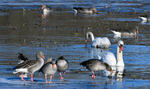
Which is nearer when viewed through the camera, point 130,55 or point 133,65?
point 133,65

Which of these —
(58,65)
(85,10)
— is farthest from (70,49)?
(85,10)

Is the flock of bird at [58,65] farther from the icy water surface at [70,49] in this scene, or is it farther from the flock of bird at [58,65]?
the icy water surface at [70,49]

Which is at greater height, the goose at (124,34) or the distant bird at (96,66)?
the goose at (124,34)

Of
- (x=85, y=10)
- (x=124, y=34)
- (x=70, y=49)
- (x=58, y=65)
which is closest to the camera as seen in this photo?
(x=58, y=65)

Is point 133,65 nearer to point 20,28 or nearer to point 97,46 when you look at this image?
point 97,46

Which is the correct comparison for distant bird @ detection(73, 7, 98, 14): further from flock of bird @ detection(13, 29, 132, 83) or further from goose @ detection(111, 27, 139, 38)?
flock of bird @ detection(13, 29, 132, 83)

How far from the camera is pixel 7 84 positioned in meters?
13.6

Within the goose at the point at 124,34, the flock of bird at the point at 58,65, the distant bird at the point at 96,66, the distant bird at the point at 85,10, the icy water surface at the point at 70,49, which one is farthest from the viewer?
the distant bird at the point at 85,10

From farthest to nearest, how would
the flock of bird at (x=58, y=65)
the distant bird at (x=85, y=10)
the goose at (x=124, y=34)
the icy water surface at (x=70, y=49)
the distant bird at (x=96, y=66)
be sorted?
the distant bird at (x=85, y=10)
the goose at (x=124, y=34)
the distant bird at (x=96, y=66)
the flock of bird at (x=58, y=65)
the icy water surface at (x=70, y=49)

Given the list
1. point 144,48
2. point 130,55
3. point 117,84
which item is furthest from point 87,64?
point 144,48

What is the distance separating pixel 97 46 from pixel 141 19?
15.8 m

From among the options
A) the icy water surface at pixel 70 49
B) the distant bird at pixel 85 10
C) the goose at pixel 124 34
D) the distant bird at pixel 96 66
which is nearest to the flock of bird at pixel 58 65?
the distant bird at pixel 96 66

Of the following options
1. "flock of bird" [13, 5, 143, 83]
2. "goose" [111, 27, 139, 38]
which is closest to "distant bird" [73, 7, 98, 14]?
"goose" [111, 27, 139, 38]

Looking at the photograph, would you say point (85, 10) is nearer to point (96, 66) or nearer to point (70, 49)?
point (70, 49)
